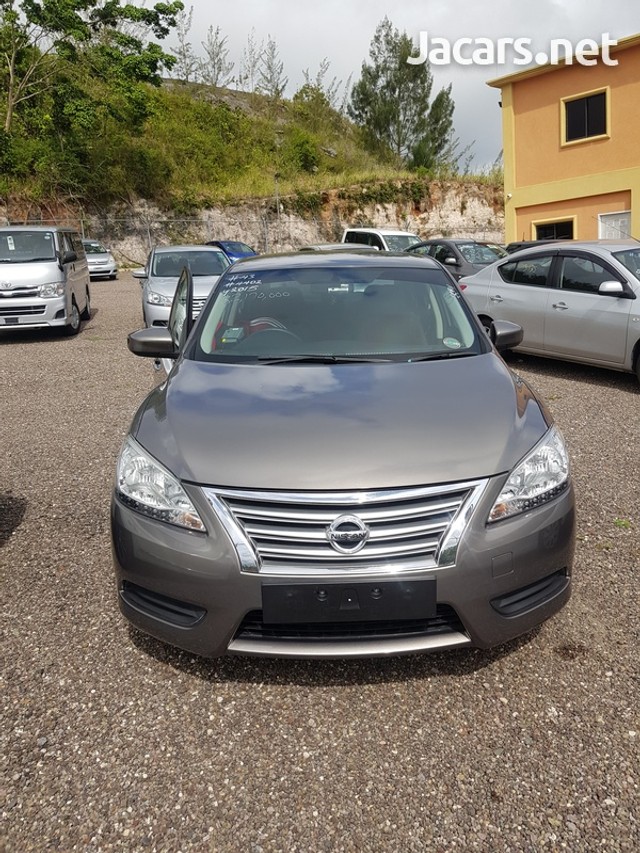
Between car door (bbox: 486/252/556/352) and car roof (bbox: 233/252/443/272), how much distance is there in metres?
4.13

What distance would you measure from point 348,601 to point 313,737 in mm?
533

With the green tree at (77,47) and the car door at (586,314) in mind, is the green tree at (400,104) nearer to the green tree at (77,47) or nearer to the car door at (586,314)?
the green tree at (77,47)

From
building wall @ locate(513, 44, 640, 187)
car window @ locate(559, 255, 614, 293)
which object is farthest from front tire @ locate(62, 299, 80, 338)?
building wall @ locate(513, 44, 640, 187)

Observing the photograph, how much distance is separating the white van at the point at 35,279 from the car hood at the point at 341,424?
29.4 feet

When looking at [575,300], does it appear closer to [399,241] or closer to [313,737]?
[313,737]

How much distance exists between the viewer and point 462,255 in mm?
14109

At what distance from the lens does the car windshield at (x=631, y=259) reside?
7.36 metres

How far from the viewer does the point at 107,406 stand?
7.25 m

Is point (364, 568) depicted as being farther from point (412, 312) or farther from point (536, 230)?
point (536, 230)

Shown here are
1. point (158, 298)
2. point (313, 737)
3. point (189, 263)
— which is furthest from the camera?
point (189, 263)

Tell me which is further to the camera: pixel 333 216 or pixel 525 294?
pixel 333 216

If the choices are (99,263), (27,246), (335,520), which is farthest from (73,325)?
(99,263)

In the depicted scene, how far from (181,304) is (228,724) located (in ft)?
10.6

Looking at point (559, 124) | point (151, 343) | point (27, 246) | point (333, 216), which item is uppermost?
point (559, 124)
